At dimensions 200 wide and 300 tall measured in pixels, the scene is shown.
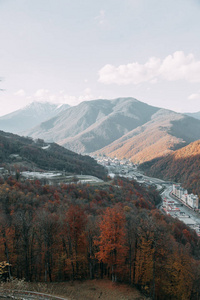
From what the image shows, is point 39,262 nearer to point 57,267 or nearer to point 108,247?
point 57,267

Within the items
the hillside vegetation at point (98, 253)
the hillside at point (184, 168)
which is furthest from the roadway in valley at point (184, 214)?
the hillside vegetation at point (98, 253)

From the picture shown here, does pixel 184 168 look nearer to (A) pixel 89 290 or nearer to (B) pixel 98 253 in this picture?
(B) pixel 98 253

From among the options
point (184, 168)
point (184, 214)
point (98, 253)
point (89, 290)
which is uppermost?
point (184, 168)

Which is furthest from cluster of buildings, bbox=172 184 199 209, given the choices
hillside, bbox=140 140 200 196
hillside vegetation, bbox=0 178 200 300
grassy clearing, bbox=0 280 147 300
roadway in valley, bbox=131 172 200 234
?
grassy clearing, bbox=0 280 147 300

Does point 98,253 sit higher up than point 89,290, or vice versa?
point 98,253

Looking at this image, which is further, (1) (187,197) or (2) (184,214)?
(1) (187,197)

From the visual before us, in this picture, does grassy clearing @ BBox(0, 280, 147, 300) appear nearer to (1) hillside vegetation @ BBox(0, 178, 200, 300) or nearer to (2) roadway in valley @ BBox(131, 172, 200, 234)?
(1) hillside vegetation @ BBox(0, 178, 200, 300)

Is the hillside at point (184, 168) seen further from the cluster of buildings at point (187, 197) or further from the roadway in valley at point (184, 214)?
the roadway in valley at point (184, 214)

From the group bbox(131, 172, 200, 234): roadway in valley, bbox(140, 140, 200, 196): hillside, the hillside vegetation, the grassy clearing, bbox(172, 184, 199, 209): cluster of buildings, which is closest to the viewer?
the grassy clearing

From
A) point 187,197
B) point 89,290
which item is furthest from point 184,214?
point 89,290
